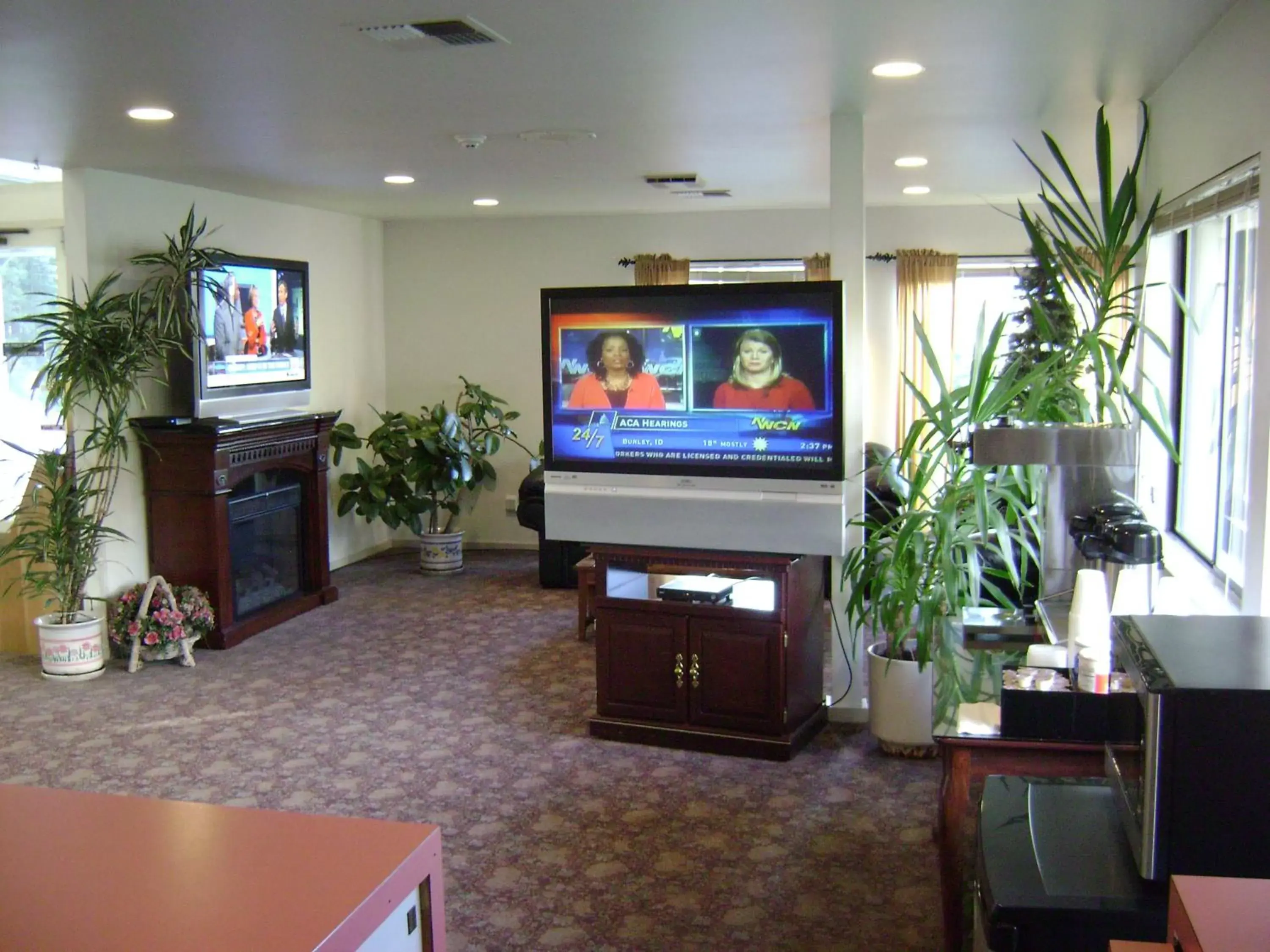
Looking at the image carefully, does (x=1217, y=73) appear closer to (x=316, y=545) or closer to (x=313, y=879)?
(x=313, y=879)

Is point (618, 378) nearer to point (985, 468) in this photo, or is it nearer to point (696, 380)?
point (696, 380)

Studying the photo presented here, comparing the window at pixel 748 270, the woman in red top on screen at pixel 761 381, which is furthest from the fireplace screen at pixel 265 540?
the window at pixel 748 270

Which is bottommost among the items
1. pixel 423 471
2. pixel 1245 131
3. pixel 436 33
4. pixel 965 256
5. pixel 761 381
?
pixel 423 471

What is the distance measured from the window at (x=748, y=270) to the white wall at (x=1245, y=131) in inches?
170

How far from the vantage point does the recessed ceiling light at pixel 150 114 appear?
4.28 metres

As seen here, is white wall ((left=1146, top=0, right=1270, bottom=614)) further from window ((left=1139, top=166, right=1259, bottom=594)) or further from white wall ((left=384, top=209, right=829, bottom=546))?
white wall ((left=384, top=209, right=829, bottom=546))

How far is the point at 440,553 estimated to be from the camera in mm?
7770

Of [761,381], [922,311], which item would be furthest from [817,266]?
[761,381]

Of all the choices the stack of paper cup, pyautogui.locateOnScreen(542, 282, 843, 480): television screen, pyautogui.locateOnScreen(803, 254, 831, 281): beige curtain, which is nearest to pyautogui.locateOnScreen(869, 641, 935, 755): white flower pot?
pyautogui.locateOnScreen(542, 282, 843, 480): television screen

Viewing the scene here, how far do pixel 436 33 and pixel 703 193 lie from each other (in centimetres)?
398

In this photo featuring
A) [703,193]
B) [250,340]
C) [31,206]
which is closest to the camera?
[250,340]

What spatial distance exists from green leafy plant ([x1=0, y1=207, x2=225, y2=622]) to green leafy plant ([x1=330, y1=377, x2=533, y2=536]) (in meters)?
1.82

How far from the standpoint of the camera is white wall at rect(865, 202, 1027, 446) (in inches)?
311

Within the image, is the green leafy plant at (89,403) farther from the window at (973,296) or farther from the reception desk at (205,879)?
the window at (973,296)
